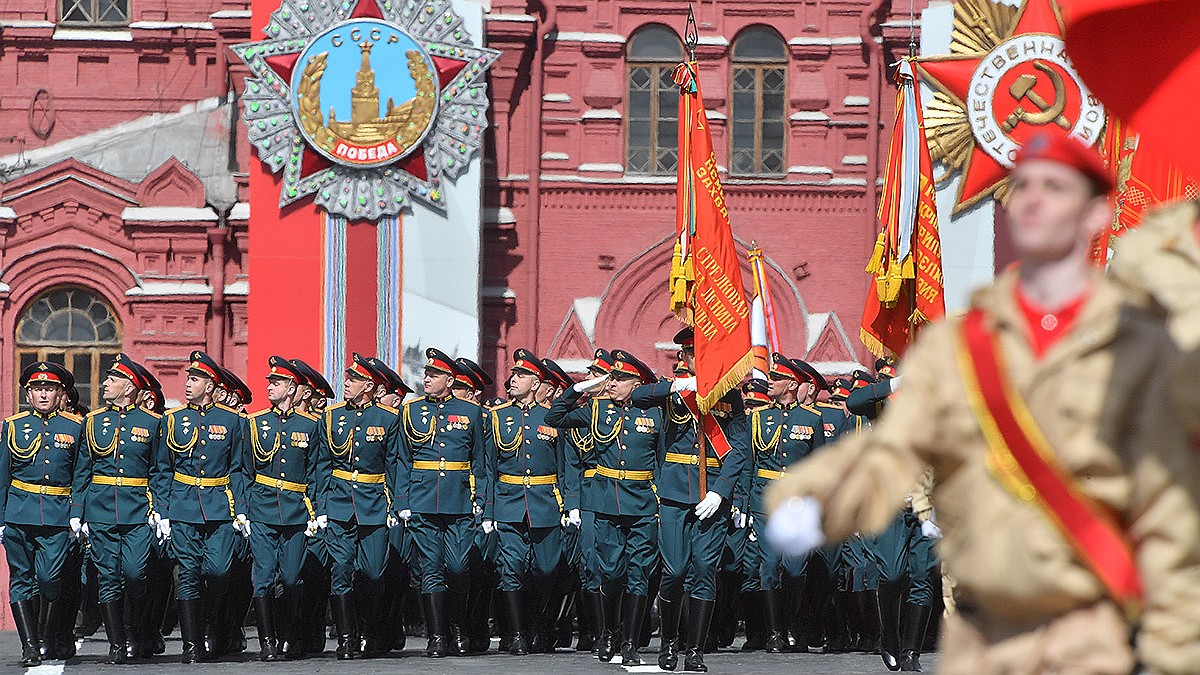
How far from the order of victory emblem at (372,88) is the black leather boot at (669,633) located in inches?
376

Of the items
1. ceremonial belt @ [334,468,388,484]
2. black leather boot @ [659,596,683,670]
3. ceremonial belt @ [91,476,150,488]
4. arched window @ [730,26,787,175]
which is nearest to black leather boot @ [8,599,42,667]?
ceremonial belt @ [91,476,150,488]

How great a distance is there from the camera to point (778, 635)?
44.9 ft

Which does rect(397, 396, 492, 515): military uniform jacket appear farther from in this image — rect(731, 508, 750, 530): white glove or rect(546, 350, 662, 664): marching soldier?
rect(731, 508, 750, 530): white glove

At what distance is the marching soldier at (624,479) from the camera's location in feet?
39.3

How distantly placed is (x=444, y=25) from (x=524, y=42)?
3.63 ft

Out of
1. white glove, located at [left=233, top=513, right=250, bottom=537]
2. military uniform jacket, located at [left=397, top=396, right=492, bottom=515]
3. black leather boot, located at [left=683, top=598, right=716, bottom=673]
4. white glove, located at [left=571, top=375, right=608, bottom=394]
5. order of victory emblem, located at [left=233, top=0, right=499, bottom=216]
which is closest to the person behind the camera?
black leather boot, located at [left=683, top=598, right=716, bottom=673]

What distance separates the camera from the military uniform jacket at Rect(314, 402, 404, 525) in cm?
1319

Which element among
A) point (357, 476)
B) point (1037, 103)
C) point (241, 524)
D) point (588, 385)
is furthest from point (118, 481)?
point (1037, 103)

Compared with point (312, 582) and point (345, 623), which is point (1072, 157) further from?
point (312, 582)

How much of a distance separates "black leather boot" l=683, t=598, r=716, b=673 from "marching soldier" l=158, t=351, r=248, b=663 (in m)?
3.23

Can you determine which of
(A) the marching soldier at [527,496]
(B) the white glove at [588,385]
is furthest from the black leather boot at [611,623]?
(B) the white glove at [588,385]

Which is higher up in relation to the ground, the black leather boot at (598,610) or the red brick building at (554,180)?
the red brick building at (554,180)

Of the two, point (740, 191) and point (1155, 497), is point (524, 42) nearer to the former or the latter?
point (740, 191)

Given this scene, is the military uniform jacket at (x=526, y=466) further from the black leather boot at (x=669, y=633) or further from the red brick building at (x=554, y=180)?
the red brick building at (x=554, y=180)
